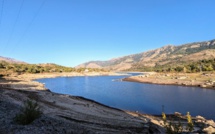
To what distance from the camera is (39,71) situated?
646 feet

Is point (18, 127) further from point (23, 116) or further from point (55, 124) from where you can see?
point (55, 124)

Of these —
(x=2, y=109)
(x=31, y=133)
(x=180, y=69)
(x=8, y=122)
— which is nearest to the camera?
(x=31, y=133)

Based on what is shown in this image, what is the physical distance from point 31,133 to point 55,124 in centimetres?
239

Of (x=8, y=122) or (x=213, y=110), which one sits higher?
(x=8, y=122)

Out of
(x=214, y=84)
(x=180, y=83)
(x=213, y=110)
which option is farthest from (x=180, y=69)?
(x=213, y=110)

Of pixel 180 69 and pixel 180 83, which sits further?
pixel 180 69

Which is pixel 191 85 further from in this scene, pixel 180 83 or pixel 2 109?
pixel 2 109

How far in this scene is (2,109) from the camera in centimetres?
1714

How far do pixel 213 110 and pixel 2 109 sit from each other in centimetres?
4099

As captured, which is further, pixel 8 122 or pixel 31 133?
pixel 8 122

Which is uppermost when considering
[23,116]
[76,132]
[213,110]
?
[23,116]

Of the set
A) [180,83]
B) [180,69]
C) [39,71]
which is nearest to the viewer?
[180,83]

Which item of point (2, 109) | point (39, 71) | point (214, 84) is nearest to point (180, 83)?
point (214, 84)

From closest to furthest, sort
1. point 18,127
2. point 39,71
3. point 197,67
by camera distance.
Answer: point 18,127 → point 197,67 → point 39,71
